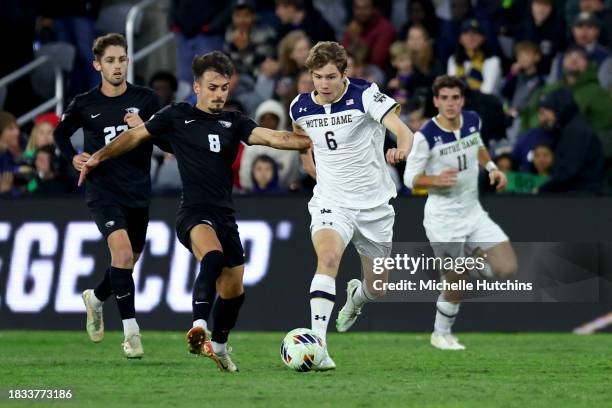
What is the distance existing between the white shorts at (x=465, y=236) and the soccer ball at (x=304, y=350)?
3878mm

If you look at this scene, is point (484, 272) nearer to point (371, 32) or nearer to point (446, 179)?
point (446, 179)

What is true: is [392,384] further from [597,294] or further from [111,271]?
[597,294]

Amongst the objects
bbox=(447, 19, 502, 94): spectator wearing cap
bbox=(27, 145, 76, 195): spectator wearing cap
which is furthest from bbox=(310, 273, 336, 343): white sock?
bbox=(447, 19, 502, 94): spectator wearing cap

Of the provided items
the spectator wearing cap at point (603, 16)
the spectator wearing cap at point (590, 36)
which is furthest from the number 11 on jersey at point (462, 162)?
the spectator wearing cap at point (603, 16)

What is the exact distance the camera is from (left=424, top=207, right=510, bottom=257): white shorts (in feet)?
48.1

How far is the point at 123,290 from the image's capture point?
12.4 meters

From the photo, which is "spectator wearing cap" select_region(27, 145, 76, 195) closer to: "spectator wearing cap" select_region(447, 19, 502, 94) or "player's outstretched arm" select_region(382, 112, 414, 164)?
"spectator wearing cap" select_region(447, 19, 502, 94)

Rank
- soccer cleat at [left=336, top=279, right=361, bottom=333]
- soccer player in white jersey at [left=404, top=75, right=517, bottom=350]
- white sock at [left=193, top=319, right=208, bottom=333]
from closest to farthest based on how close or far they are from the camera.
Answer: white sock at [left=193, top=319, right=208, bottom=333] → soccer cleat at [left=336, top=279, right=361, bottom=333] → soccer player in white jersey at [left=404, top=75, right=517, bottom=350]

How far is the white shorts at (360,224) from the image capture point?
11.8m

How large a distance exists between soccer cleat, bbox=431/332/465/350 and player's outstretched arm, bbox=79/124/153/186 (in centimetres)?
408

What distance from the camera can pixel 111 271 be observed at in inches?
492

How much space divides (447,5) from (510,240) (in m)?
6.59

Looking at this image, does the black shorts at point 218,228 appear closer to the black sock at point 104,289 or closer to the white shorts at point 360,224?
the white shorts at point 360,224

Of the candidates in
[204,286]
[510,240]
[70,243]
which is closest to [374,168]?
[204,286]
